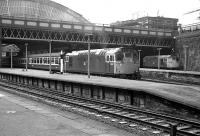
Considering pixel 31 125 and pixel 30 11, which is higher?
pixel 30 11

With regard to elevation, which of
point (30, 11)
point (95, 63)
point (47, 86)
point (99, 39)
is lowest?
point (47, 86)

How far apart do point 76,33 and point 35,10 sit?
53.6 m

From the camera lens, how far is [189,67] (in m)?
67.1

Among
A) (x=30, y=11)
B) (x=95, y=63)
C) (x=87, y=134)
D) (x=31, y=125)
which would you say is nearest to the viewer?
(x=87, y=134)

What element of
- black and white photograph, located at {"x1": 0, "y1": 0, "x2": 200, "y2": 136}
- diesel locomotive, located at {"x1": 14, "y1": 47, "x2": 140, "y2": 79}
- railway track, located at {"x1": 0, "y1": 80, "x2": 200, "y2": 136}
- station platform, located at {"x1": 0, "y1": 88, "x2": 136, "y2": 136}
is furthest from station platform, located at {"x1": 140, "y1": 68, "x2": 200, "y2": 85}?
station platform, located at {"x1": 0, "y1": 88, "x2": 136, "y2": 136}

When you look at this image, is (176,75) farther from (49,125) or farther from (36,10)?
(36,10)

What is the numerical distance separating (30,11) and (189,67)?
76234 millimetres

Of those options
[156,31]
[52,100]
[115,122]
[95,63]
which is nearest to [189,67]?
[156,31]

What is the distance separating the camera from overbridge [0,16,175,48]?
227 ft

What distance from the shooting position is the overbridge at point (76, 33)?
69.2 metres

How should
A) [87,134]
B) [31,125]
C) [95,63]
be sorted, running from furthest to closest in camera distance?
[95,63] < [31,125] < [87,134]

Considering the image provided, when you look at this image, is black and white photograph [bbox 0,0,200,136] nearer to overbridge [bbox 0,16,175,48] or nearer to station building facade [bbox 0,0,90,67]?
overbridge [bbox 0,16,175,48]

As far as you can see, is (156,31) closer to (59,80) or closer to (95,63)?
(95,63)

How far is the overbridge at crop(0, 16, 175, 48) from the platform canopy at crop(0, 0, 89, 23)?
40.2m
